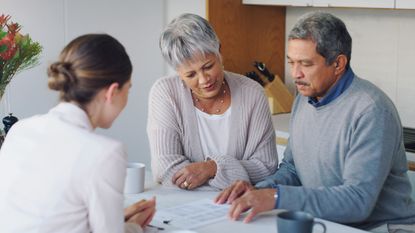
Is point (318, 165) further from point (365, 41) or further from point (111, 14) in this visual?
point (111, 14)

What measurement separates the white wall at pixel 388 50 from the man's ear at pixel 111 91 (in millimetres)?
2216

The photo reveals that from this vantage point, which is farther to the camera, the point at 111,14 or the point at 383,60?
the point at 111,14

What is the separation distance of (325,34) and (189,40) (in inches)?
19.8

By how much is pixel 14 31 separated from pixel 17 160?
95 centimetres

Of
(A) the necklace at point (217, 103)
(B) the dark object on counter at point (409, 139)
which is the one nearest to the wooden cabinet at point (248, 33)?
(B) the dark object on counter at point (409, 139)

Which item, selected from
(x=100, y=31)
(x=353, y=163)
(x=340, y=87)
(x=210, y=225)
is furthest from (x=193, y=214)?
(x=100, y=31)

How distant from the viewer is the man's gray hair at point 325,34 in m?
2.12

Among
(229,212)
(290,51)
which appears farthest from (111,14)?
(229,212)

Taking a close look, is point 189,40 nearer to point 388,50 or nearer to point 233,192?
point 233,192

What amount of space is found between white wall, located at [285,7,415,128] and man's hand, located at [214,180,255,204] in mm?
1637

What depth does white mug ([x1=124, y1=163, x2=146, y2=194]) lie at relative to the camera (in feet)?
7.32

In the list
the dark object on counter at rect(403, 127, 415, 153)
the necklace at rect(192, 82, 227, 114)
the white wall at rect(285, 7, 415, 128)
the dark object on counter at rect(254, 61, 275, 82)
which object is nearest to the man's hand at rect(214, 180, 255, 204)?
the necklace at rect(192, 82, 227, 114)

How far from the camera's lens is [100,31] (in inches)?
154

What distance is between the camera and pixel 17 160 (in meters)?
1.61
